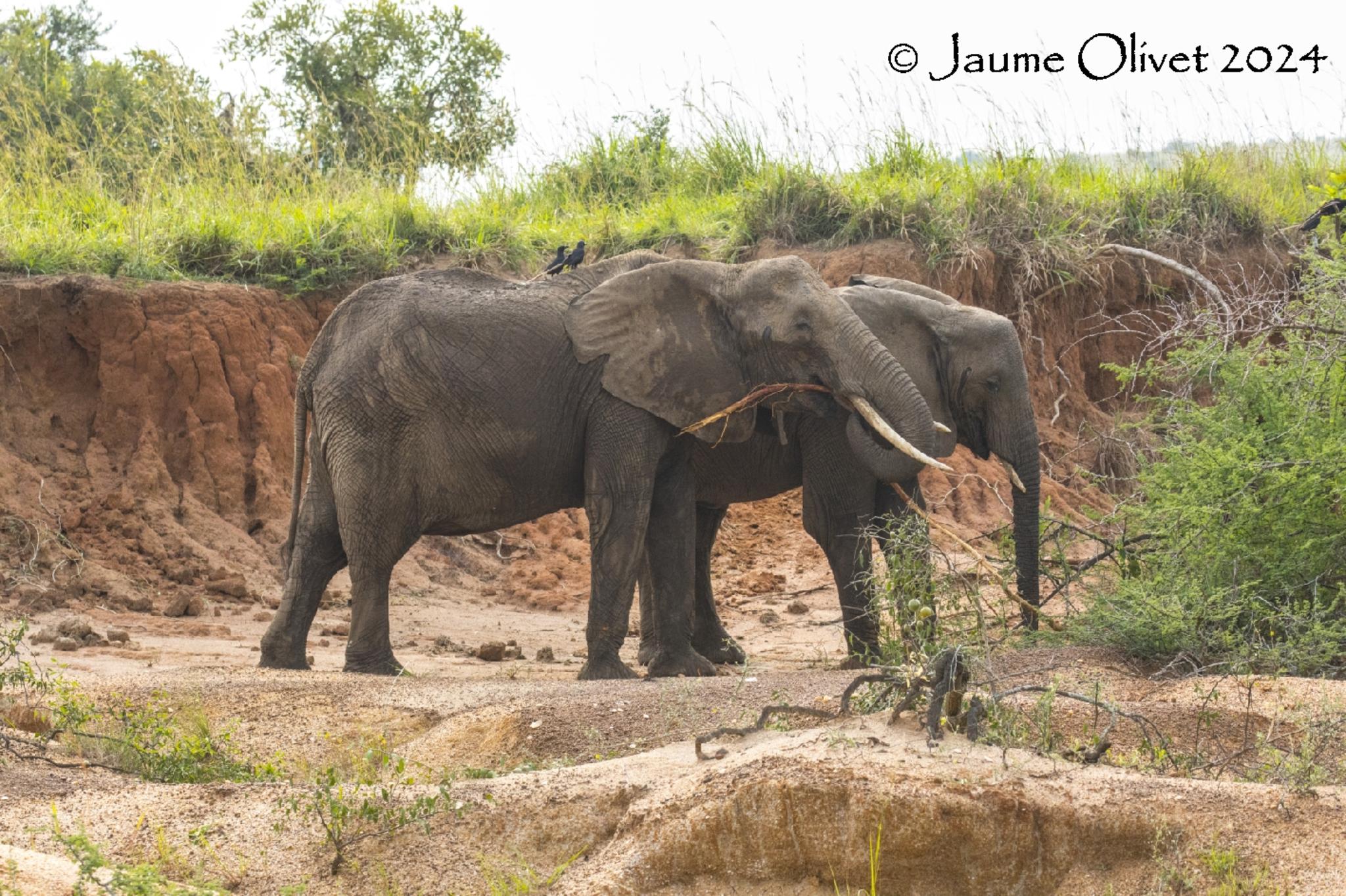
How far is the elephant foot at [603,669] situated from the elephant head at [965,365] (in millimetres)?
2233

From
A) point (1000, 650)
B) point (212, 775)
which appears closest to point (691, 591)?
point (1000, 650)

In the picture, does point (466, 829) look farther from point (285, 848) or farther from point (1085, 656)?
point (1085, 656)

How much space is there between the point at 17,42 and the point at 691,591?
48.4ft

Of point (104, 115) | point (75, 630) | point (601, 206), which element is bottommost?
point (75, 630)

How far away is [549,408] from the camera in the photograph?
8516mm

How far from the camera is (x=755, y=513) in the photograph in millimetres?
13250

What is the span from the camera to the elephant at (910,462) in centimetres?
884

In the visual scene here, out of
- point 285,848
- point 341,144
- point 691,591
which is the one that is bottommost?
point 285,848

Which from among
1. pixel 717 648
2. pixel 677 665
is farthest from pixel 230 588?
pixel 677 665

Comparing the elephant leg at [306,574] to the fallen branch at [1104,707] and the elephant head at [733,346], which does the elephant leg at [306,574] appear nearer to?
the elephant head at [733,346]

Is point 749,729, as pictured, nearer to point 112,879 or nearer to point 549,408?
point 112,879

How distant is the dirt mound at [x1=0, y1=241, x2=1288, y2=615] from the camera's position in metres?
11.0

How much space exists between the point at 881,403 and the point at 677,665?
1704mm

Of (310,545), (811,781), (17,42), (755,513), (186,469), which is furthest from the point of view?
(17,42)
